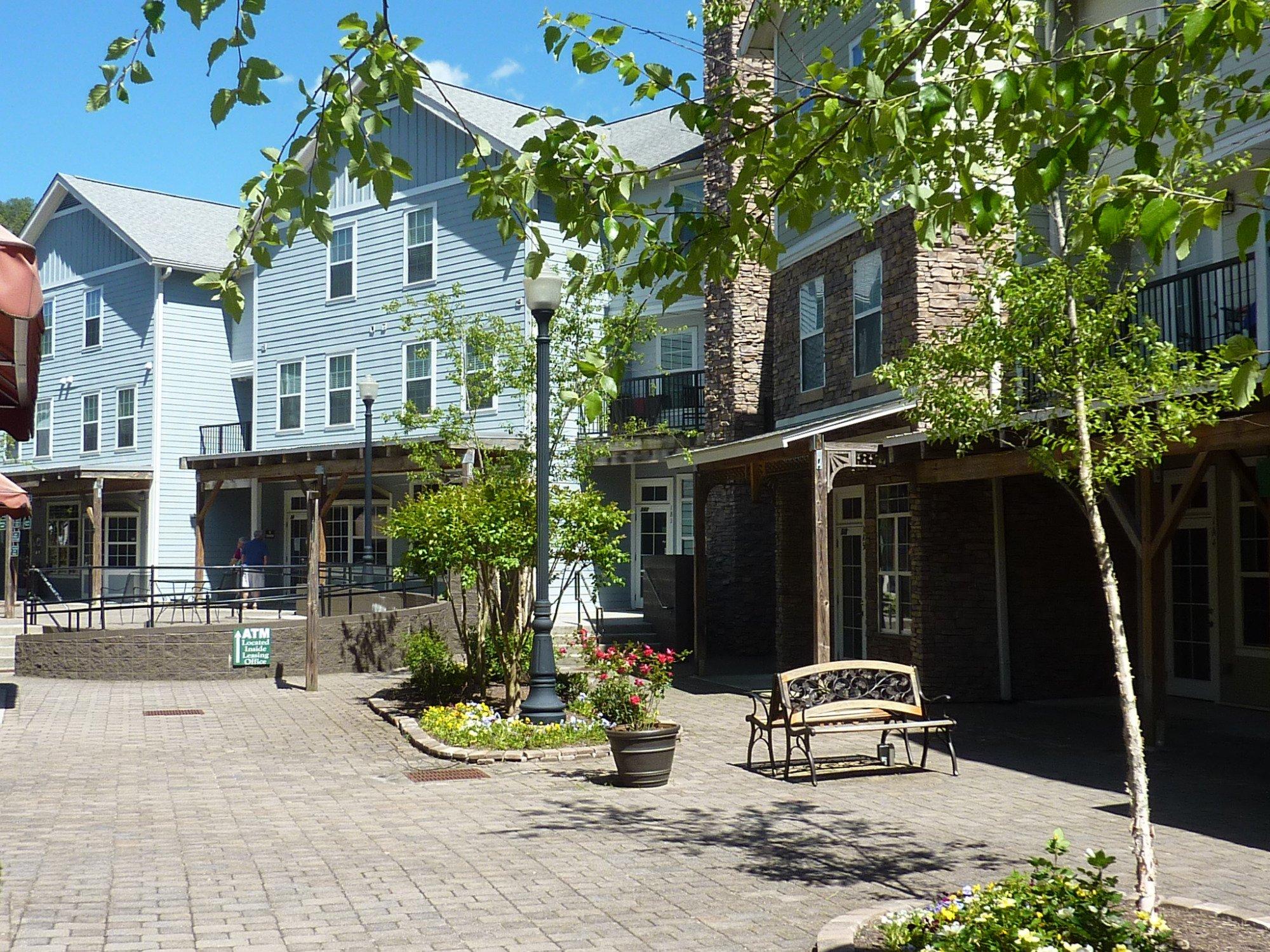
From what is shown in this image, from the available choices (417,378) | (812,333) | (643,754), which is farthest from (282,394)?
(643,754)

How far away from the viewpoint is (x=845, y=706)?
11.2m

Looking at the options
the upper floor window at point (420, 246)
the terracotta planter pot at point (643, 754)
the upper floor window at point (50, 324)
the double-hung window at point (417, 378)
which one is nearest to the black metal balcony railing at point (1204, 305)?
the terracotta planter pot at point (643, 754)

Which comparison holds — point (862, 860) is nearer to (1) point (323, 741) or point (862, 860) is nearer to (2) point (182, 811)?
(2) point (182, 811)

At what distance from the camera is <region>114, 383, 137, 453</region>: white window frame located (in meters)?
32.9

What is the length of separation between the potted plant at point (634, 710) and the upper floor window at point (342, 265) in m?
17.2

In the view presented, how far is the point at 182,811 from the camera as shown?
9344mm

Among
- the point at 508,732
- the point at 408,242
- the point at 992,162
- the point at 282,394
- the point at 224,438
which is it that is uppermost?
the point at 408,242

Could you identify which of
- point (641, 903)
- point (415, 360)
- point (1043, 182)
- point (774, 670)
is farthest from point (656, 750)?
point (415, 360)

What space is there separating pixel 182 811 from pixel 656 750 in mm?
3728

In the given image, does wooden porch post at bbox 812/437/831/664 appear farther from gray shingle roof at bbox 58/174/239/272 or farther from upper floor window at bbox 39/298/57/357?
upper floor window at bbox 39/298/57/357

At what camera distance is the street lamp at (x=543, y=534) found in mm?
12539

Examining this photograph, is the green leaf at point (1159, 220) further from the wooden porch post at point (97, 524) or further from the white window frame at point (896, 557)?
the wooden porch post at point (97, 524)

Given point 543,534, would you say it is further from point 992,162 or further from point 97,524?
point 97,524

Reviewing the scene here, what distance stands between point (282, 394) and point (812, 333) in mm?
16352
